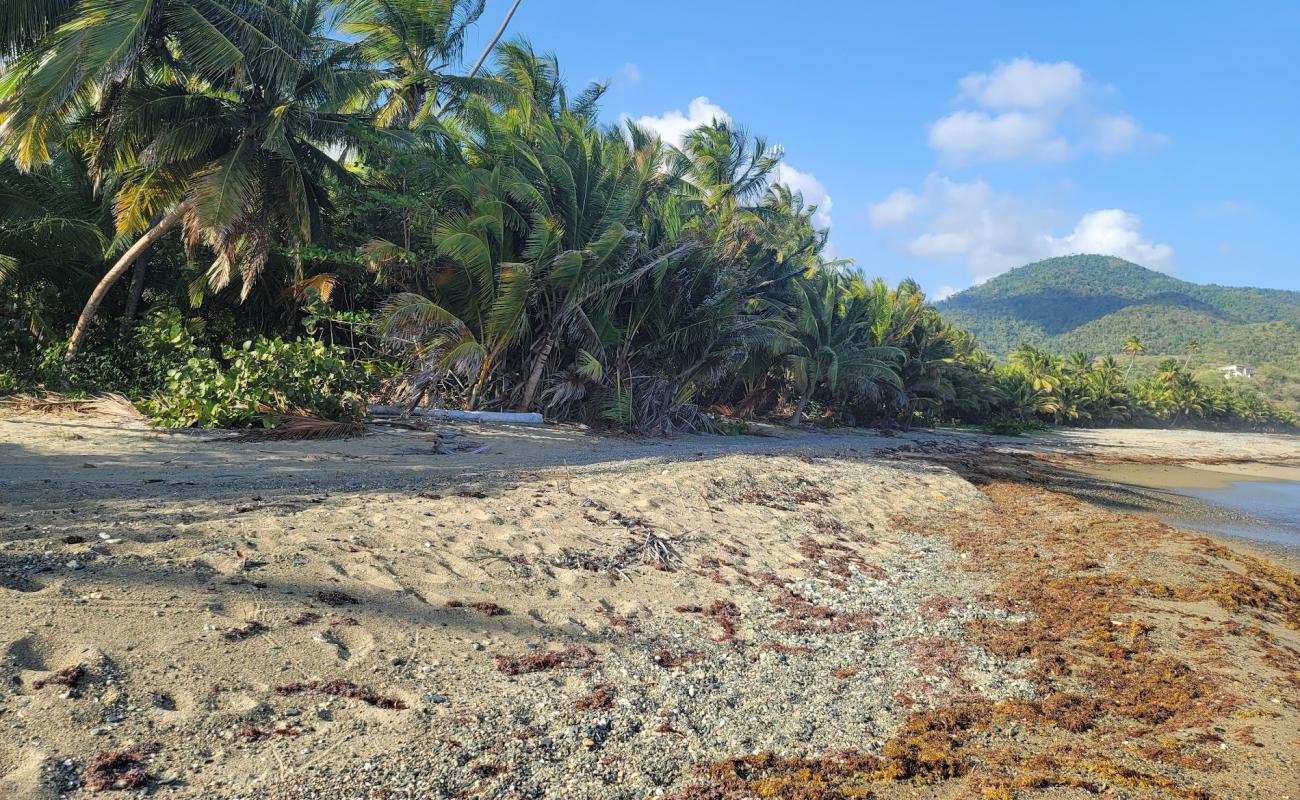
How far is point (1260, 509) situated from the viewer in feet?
49.5

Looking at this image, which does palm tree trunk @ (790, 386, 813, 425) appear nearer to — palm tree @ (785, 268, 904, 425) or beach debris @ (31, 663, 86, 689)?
palm tree @ (785, 268, 904, 425)

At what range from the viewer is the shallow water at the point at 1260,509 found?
11594 millimetres

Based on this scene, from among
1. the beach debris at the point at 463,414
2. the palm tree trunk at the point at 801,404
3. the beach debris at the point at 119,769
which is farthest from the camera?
the palm tree trunk at the point at 801,404

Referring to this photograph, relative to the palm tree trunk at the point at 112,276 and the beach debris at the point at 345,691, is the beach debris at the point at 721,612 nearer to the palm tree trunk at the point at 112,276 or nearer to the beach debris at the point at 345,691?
the beach debris at the point at 345,691

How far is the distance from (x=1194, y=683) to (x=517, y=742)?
4399 millimetres

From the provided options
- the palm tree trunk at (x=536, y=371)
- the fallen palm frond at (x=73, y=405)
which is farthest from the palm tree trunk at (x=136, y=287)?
the palm tree trunk at (x=536, y=371)

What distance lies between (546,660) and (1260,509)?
17471mm

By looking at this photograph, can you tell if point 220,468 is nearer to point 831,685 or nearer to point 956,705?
point 831,685

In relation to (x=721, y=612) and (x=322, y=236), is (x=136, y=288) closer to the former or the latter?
(x=322, y=236)

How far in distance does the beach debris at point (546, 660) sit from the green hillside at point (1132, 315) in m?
104

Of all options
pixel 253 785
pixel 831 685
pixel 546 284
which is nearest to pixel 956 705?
pixel 831 685

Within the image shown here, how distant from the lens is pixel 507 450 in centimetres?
1068

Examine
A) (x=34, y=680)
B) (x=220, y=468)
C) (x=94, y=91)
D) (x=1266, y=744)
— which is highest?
(x=94, y=91)

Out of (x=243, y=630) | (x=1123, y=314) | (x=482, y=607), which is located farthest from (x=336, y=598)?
(x=1123, y=314)
